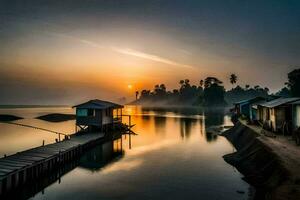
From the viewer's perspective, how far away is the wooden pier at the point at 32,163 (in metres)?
18.5

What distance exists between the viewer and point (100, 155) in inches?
1325

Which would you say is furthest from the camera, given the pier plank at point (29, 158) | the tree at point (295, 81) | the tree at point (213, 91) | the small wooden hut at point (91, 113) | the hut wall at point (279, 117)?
the tree at point (213, 91)

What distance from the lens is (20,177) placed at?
19.8 m

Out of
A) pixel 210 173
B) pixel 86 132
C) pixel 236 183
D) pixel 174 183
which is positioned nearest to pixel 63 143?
pixel 86 132

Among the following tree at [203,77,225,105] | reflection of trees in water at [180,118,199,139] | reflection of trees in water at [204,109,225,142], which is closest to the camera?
reflection of trees in water at [204,109,225,142]

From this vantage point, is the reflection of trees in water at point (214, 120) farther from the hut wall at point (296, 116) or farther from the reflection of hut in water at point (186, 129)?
the hut wall at point (296, 116)

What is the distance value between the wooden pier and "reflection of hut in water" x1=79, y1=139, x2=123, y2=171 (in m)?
1.64

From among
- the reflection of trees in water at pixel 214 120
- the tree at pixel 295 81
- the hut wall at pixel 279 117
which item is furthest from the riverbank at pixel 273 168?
the tree at pixel 295 81

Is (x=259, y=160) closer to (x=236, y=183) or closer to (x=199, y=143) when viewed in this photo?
(x=236, y=183)

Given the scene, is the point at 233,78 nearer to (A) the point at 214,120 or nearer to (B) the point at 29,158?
(A) the point at 214,120

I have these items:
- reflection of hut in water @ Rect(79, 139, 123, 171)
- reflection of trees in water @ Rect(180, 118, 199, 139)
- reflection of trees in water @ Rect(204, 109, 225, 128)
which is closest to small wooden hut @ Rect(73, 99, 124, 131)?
reflection of hut in water @ Rect(79, 139, 123, 171)

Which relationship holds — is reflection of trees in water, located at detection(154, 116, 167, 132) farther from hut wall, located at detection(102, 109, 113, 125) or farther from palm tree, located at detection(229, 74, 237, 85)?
palm tree, located at detection(229, 74, 237, 85)

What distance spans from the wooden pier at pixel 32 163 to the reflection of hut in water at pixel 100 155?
1637 mm

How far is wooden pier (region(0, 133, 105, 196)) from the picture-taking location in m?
18.5
